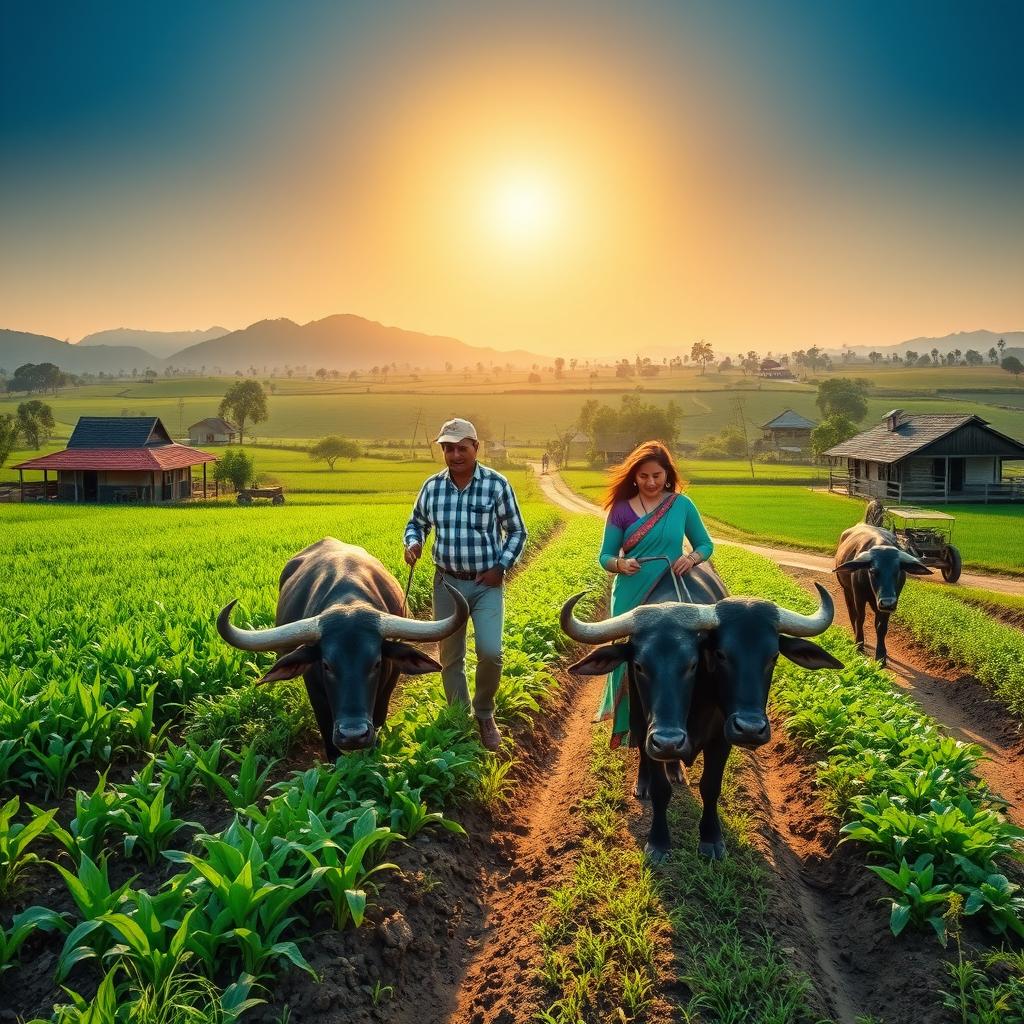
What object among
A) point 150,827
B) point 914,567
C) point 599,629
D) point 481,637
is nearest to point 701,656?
point 599,629

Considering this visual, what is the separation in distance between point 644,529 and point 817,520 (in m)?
29.4

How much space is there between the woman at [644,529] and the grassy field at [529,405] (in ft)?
410

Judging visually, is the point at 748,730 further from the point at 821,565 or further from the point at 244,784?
the point at 821,565

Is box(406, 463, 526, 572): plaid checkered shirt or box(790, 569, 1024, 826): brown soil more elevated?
box(406, 463, 526, 572): plaid checkered shirt

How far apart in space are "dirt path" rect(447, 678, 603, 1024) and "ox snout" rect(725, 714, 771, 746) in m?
1.71

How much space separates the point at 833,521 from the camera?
33.0m

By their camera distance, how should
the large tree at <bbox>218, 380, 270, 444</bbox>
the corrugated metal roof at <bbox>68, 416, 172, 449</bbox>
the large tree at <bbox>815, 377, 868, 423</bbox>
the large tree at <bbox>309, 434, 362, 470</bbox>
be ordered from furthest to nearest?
the large tree at <bbox>815, 377, 868, 423</bbox>, the large tree at <bbox>218, 380, 270, 444</bbox>, the large tree at <bbox>309, 434, 362, 470</bbox>, the corrugated metal roof at <bbox>68, 416, 172, 449</bbox>

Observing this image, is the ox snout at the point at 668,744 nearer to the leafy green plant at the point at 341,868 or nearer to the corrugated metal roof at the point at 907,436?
the leafy green plant at the point at 341,868

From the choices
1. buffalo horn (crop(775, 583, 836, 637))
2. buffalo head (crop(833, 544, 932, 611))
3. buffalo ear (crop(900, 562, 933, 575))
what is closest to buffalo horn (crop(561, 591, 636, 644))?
buffalo horn (crop(775, 583, 836, 637))

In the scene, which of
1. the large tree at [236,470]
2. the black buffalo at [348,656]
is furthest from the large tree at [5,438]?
the black buffalo at [348,656]

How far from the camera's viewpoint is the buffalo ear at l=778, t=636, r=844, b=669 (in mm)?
5555

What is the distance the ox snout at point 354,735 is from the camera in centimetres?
545

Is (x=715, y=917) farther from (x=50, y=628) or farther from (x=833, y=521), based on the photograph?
(x=833, y=521)

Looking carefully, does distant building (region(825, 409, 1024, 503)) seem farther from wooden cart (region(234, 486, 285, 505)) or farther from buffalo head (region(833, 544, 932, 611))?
wooden cart (region(234, 486, 285, 505))
